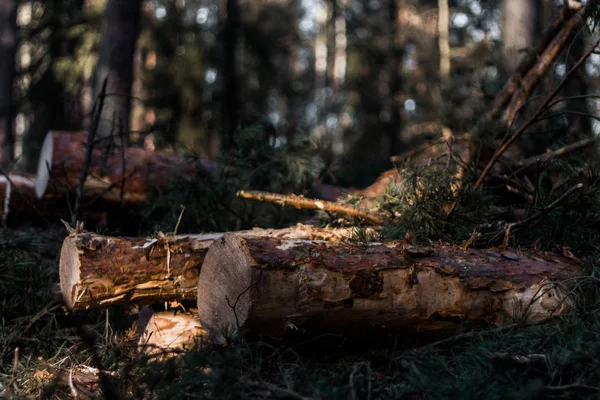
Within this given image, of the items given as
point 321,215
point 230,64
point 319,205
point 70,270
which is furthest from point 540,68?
point 230,64

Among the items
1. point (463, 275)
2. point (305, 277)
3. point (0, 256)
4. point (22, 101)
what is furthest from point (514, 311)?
point (22, 101)

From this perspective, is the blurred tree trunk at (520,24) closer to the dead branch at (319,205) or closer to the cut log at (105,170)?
the dead branch at (319,205)

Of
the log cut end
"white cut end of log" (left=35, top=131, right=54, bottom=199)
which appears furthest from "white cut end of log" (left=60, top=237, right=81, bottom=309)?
"white cut end of log" (left=35, top=131, right=54, bottom=199)

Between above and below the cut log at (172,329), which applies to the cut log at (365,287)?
above

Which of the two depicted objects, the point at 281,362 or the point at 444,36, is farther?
the point at 444,36

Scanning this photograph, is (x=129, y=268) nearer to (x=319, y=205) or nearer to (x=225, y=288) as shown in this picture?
(x=225, y=288)

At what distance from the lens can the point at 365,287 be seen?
3.08 metres

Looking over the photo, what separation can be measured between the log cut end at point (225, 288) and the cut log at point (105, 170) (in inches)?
86.9

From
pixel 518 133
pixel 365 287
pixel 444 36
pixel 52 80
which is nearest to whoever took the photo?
pixel 365 287

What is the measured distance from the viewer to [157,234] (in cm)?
377

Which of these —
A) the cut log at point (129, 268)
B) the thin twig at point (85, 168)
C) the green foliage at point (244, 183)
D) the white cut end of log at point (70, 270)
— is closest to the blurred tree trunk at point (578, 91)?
the green foliage at point (244, 183)

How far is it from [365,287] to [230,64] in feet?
29.9

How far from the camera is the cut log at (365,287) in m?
2.96

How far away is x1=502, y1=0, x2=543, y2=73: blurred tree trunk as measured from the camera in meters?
7.82
